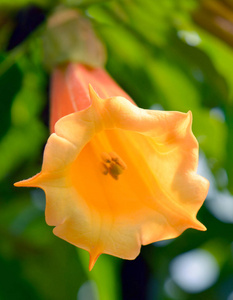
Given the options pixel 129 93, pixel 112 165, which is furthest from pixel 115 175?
pixel 129 93

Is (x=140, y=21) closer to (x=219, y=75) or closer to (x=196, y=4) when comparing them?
(x=196, y=4)

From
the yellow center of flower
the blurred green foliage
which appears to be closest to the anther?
the yellow center of flower

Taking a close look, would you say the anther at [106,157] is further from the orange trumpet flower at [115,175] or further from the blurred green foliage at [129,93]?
the blurred green foliage at [129,93]

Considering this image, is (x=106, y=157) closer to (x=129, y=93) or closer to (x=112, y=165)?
(x=112, y=165)

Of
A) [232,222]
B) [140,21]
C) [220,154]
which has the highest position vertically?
[140,21]

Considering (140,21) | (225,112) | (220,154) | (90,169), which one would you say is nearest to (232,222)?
(220,154)

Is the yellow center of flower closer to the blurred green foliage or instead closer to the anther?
the anther
